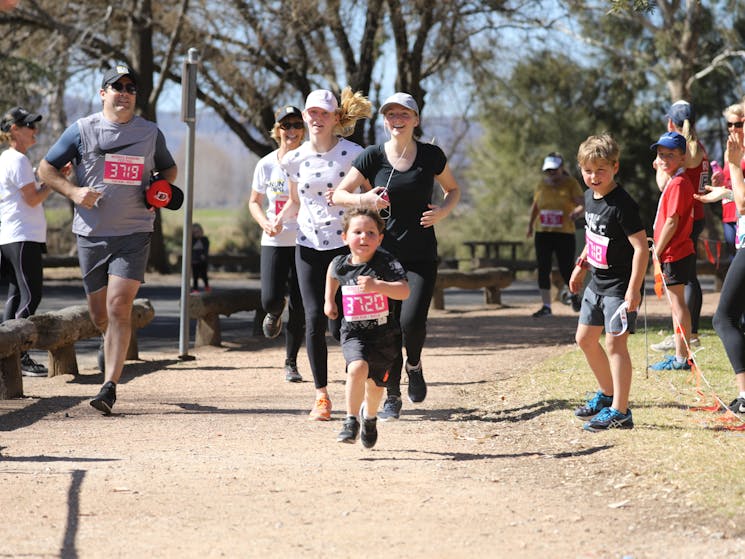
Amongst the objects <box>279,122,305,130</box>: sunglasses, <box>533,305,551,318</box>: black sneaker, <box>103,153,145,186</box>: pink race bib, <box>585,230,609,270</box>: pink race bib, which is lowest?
<box>533,305,551,318</box>: black sneaker

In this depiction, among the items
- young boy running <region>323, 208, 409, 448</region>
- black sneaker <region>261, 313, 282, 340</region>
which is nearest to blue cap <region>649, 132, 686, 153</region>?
young boy running <region>323, 208, 409, 448</region>

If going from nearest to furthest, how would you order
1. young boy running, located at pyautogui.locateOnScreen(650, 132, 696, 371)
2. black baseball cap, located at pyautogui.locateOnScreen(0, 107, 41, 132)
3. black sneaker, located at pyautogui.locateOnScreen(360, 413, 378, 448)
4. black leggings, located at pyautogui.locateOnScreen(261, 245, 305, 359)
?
black sneaker, located at pyautogui.locateOnScreen(360, 413, 378, 448) < young boy running, located at pyautogui.locateOnScreen(650, 132, 696, 371) < black leggings, located at pyautogui.locateOnScreen(261, 245, 305, 359) < black baseball cap, located at pyautogui.locateOnScreen(0, 107, 41, 132)

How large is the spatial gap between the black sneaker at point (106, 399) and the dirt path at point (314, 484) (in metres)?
0.08

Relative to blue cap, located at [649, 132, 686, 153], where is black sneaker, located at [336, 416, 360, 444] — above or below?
below

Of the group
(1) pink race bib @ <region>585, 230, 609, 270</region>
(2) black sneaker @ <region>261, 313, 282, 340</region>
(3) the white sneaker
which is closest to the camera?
(1) pink race bib @ <region>585, 230, 609, 270</region>

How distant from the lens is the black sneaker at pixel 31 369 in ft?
33.8

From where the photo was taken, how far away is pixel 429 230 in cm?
748

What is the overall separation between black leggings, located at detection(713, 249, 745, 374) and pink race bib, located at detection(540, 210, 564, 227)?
7.42m

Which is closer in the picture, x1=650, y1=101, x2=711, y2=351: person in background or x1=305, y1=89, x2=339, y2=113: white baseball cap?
x1=305, y1=89, x2=339, y2=113: white baseball cap

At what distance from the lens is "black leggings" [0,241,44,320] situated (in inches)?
388

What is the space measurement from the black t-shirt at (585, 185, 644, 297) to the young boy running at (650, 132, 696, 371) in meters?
1.55

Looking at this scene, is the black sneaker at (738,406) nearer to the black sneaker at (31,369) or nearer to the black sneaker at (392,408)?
the black sneaker at (392,408)

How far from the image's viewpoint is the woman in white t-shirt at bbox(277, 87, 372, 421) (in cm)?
770

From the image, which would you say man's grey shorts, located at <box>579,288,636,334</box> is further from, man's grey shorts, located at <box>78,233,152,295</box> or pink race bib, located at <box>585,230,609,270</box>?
man's grey shorts, located at <box>78,233,152,295</box>
